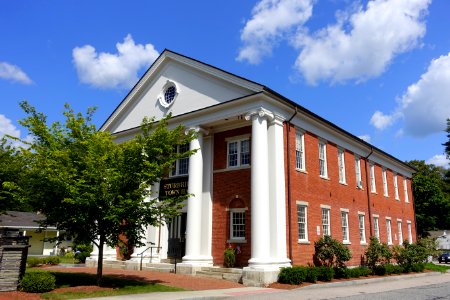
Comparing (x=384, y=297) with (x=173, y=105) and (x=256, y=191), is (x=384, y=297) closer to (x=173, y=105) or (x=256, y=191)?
(x=256, y=191)

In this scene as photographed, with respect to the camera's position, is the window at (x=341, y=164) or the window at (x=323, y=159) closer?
the window at (x=323, y=159)

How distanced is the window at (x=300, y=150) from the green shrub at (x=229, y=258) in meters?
5.58

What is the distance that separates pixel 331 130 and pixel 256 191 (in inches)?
345

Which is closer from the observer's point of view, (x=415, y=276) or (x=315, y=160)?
(x=315, y=160)

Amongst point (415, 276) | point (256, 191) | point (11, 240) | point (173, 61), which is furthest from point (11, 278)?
point (415, 276)

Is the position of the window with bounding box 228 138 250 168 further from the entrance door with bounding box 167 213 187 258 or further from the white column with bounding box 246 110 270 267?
the entrance door with bounding box 167 213 187 258

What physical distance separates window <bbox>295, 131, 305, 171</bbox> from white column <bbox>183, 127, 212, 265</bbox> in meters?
5.05

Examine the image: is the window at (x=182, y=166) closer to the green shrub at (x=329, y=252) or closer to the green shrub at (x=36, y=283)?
the green shrub at (x=329, y=252)

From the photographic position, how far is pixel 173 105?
75.1 ft

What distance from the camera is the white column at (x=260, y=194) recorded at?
675 inches

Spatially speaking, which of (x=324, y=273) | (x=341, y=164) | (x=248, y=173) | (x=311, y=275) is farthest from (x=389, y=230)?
(x=248, y=173)

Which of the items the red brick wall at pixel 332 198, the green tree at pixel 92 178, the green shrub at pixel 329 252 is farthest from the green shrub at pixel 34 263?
the green shrub at pixel 329 252

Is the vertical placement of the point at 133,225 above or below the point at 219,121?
below

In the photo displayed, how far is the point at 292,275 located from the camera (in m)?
16.6
